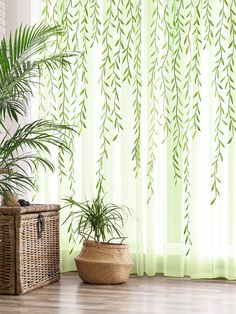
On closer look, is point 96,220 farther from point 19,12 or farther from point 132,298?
point 19,12

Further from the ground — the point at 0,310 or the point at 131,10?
the point at 131,10

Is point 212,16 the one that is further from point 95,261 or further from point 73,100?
point 95,261

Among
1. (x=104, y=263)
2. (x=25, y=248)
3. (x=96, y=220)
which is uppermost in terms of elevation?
(x=96, y=220)

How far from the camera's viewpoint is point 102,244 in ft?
13.6

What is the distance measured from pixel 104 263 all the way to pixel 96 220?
0.29 metres

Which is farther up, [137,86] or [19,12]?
[19,12]

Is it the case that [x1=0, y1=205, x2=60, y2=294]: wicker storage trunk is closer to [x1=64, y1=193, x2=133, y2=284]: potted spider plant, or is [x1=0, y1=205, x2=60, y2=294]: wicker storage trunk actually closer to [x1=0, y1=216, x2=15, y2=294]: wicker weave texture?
[x1=0, y1=216, x2=15, y2=294]: wicker weave texture

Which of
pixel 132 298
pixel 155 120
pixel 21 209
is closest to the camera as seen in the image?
pixel 132 298

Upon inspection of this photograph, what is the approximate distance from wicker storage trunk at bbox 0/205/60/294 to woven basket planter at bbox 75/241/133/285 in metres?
0.23

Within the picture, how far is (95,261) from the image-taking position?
13.4 feet

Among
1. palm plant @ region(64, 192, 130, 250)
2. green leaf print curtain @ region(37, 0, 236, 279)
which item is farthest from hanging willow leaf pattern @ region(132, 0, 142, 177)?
palm plant @ region(64, 192, 130, 250)

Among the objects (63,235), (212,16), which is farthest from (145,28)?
(63,235)

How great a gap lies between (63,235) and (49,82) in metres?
1.06

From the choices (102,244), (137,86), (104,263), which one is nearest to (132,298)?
(104,263)
